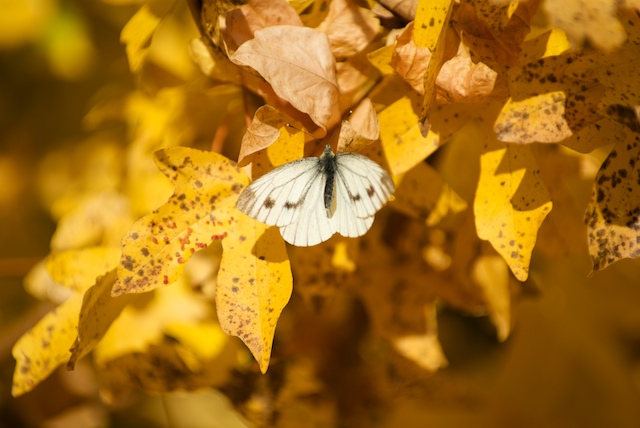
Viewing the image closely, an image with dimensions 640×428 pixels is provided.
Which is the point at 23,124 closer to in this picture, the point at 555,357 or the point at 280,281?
the point at 280,281

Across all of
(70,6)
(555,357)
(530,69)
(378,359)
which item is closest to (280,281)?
(530,69)

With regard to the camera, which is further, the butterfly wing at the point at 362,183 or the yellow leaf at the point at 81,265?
the yellow leaf at the point at 81,265

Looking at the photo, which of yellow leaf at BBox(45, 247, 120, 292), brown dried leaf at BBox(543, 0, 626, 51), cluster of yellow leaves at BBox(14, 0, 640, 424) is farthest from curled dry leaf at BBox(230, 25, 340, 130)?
yellow leaf at BBox(45, 247, 120, 292)

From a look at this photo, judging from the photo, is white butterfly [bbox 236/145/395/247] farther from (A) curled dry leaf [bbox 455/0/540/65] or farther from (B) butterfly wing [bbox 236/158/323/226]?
(A) curled dry leaf [bbox 455/0/540/65]

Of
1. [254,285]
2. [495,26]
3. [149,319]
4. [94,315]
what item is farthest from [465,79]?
[149,319]

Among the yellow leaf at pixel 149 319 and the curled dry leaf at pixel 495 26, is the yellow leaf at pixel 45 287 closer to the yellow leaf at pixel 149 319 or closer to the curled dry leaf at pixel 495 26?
the yellow leaf at pixel 149 319

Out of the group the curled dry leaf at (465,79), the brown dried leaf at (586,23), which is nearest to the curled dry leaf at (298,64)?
the curled dry leaf at (465,79)

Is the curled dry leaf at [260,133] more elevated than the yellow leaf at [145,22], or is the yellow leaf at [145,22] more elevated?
the yellow leaf at [145,22]
